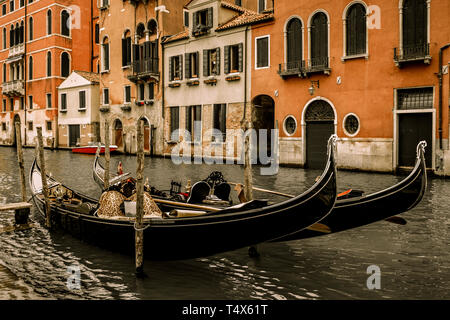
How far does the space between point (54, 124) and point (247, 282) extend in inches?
1180

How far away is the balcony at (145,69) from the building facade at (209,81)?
67 centimetres

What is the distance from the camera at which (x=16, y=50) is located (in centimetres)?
3497

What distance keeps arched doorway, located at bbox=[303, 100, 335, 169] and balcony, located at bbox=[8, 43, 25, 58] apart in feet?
89.5

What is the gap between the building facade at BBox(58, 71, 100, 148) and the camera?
2855 cm

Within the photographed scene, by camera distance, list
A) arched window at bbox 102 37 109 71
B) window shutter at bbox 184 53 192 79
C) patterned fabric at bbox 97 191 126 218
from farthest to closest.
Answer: arched window at bbox 102 37 109 71, window shutter at bbox 184 53 192 79, patterned fabric at bbox 97 191 126 218

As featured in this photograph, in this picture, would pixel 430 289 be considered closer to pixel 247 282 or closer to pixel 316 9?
pixel 247 282

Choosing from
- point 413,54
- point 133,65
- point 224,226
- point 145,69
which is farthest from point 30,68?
point 224,226

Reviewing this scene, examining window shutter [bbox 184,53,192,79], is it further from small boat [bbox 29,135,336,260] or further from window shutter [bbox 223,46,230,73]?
small boat [bbox 29,135,336,260]

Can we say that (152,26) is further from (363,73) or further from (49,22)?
(363,73)

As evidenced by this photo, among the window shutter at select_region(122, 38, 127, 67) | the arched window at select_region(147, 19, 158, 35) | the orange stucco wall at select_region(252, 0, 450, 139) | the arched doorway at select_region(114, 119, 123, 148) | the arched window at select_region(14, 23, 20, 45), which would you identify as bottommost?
the arched doorway at select_region(114, 119, 123, 148)

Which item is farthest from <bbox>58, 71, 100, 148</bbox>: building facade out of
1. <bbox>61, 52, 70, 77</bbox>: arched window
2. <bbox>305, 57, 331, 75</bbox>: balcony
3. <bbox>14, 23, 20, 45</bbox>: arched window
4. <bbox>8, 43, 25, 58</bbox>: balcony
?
<bbox>305, 57, 331, 75</bbox>: balcony
